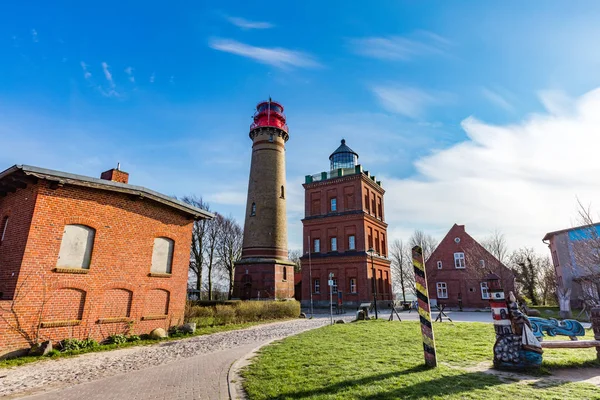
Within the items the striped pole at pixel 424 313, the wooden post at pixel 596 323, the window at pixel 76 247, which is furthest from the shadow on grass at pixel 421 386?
the window at pixel 76 247

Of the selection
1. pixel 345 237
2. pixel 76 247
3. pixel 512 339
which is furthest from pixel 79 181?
pixel 345 237

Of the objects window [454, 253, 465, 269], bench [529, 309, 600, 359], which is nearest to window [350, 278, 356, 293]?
window [454, 253, 465, 269]

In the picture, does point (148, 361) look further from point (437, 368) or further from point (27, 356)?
point (437, 368)

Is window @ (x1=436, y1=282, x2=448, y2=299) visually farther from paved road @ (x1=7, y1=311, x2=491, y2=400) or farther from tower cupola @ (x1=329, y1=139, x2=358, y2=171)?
paved road @ (x1=7, y1=311, x2=491, y2=400)

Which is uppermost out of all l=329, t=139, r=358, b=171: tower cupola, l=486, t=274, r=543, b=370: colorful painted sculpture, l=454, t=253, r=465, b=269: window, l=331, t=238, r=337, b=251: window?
l=329, t=139, r=358, b=171: tower cupola

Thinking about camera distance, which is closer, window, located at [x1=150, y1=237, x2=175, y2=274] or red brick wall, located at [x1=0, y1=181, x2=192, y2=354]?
red brick wall, located at [x1=0, y1=181, x2=192, y2=354]

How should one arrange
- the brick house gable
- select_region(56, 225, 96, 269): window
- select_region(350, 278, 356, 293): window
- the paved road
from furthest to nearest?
select_region(350, 278, 356, 293): window, the brick house gable, select_region(56, 225, 96, 269): window, the paved road

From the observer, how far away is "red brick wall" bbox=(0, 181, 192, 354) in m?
9.68

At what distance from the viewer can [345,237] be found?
3319cm

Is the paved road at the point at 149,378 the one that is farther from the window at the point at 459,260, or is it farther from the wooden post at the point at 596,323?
the window at the point at 459,260

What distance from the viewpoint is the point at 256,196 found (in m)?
29.7

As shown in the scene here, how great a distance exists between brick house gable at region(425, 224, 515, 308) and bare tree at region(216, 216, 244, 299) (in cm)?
2377

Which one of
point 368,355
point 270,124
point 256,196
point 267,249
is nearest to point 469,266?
point 267,249

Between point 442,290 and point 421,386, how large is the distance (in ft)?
105
